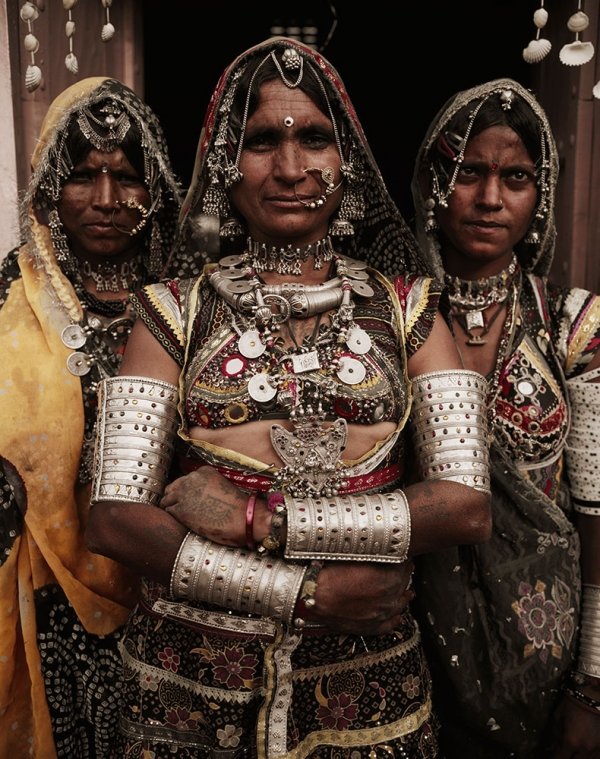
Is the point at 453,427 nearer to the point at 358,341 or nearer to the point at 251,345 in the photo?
the point at 358,341

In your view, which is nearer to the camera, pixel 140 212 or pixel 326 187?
pixel 326 187

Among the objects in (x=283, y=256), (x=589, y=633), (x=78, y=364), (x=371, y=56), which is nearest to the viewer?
(x=283, y=256)

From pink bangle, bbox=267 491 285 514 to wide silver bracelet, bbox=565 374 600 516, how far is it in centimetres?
104

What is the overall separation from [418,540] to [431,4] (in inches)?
140

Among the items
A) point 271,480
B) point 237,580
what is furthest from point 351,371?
point 237,580

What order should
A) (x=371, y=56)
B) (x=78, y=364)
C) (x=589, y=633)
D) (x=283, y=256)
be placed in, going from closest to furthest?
(x=283, y=256)
(x=589, y=633)
(x=78, y=364)
(x=371, y=56)

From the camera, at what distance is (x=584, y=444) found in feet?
8.07

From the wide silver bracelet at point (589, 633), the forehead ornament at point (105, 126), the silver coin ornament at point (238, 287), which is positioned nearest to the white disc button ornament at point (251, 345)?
the silver coin ornament at point (238, 287)

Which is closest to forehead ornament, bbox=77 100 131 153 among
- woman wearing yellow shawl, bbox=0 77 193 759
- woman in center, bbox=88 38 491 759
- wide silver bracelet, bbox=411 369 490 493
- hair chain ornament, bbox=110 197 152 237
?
woman wearing yellow shawl, bbox=0 77 193 759

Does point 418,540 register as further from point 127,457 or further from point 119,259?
A: point 119,259

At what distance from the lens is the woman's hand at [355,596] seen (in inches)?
73.7

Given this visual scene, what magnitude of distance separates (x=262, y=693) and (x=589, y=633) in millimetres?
1032

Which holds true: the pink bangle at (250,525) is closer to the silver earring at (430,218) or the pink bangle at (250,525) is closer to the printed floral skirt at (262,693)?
the printed floral skirt at (262,693)

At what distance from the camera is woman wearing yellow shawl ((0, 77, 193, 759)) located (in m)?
2.47
